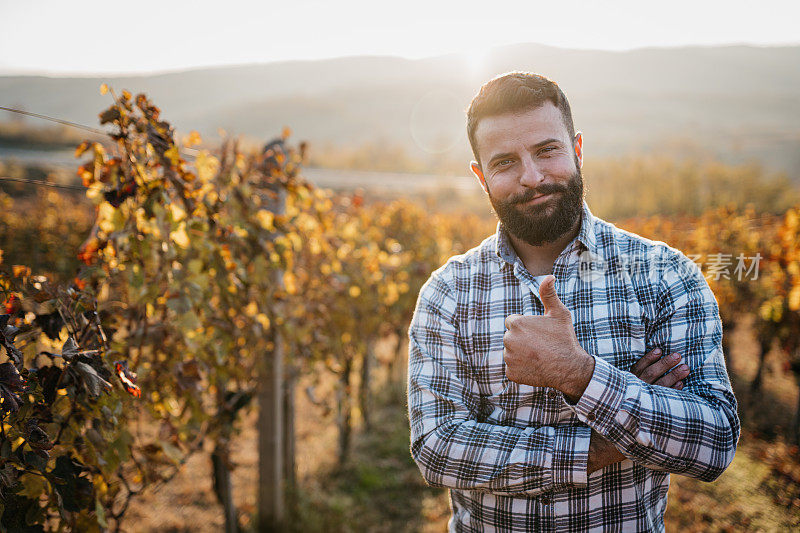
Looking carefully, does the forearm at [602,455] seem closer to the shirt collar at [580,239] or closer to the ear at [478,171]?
the shirt collar at [580,239]

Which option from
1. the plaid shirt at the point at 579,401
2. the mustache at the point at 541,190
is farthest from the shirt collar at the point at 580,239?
the mustache at the point at 541,190

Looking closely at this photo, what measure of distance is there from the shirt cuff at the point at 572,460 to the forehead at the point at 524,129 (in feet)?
2.78

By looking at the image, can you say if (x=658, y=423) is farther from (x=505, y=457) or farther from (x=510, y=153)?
(x=510, y=153)

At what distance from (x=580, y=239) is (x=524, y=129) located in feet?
1.23

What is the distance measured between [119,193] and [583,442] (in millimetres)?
1620

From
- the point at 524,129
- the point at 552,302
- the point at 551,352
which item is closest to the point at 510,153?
the point at 524,129

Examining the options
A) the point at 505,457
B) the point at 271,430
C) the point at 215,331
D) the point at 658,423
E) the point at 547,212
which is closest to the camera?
the point at 658,423

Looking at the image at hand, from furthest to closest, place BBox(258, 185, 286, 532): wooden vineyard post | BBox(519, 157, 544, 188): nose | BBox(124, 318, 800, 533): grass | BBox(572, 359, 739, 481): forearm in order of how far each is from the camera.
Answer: BBox(124, 318, 800, 533): grass → BBox(258, 185, 286, 532): wooden vineyard post → BBox(519, 157, 544, 188): nose → BBox(572, 359, 739, 481): forearm

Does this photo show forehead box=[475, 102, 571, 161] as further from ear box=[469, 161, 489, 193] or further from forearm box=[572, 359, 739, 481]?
forearm box=[572, 359, 739, 481]

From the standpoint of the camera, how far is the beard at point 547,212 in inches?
60.2

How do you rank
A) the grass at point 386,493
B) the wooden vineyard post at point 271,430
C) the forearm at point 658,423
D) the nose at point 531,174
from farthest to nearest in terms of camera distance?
the grass at point 386,493 → the wooden vineyard post at point 271,430 → the nose at point 531,174 → the forearm at point 658,423

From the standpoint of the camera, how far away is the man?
4.10 ft

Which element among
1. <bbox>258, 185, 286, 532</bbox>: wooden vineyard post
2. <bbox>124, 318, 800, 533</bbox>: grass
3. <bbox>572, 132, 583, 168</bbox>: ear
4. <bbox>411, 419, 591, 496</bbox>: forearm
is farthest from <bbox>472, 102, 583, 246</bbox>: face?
<bbox>124, 318, 800, 533</bbox>: grass

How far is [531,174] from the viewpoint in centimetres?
153
